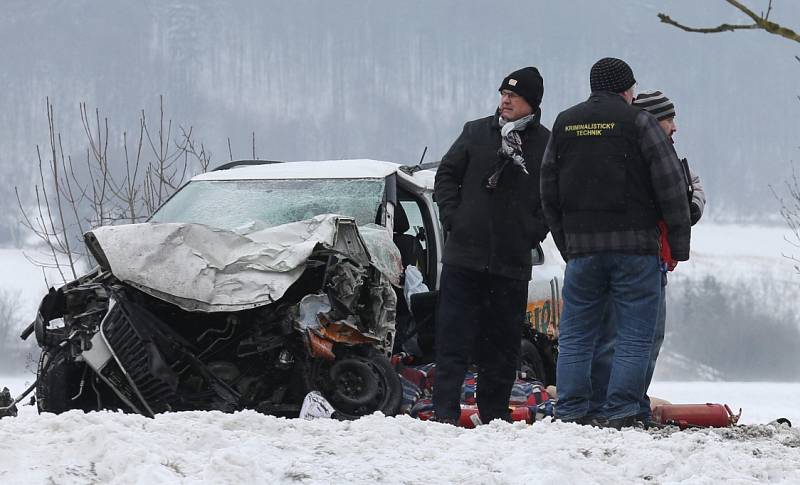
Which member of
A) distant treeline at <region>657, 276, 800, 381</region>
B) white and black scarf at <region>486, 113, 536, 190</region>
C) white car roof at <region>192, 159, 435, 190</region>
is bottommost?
distant treeline at <region>657, 276, 800, 381</region>

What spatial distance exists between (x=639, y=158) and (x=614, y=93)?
397 millimetres

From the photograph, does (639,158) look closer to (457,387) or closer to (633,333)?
(633,333)

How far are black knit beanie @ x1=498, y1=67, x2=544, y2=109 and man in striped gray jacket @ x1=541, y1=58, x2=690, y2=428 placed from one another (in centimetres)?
51

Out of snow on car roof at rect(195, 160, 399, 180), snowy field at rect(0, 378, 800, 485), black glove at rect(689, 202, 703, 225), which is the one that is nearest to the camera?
snowy field at rect(0, 378, 800, 485)

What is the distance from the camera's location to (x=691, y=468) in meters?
4.16

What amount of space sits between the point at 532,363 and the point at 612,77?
10.3 feet

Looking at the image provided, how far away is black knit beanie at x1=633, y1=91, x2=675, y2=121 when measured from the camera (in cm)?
655

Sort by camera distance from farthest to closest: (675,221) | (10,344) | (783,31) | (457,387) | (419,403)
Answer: (10,344)
(419,403)
(457,387)
(675,221)
(783,31)

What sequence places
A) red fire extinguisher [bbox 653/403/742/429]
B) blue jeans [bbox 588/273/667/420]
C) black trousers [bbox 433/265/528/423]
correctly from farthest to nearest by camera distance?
1. red fire extinguisher [bbox 653/403/742/429]
2. blue jeans [bbox 588/273/667/420]
3. black trousers [bbox 433/265/528/423]

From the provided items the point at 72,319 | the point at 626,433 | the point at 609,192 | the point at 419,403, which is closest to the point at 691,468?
the point at 626,433

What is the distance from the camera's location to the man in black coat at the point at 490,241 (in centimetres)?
630

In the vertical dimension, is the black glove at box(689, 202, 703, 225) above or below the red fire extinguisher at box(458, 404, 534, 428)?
above

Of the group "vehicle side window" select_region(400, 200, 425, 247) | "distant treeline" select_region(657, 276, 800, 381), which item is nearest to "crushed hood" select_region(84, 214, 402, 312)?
"vehicle side window" select_region(400, 200, 425, 247)

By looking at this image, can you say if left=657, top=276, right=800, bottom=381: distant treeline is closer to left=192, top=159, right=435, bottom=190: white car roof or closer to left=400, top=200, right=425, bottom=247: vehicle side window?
left=400, top=200, right=425, bottom=247: vehicle side window
